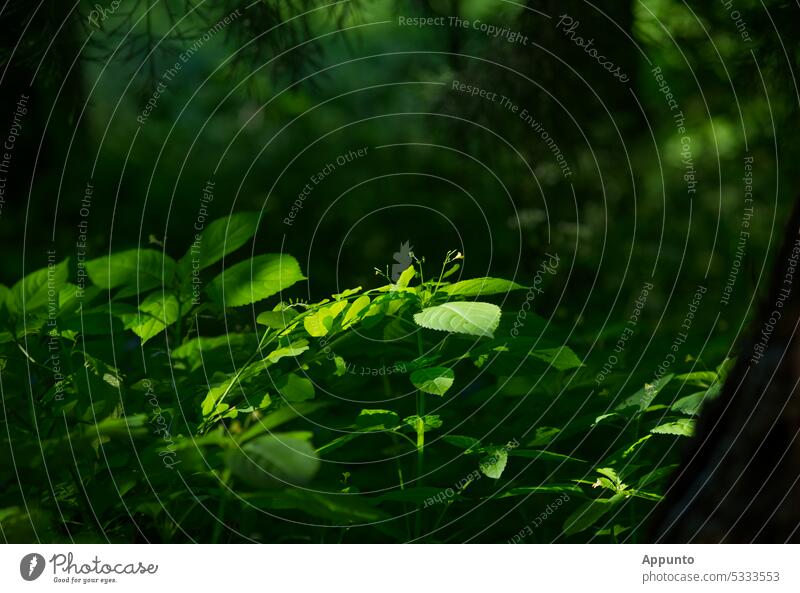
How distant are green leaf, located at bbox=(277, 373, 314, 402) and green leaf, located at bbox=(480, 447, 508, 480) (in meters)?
0.37

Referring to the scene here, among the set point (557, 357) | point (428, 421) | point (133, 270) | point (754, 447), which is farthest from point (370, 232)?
point (754, 447)

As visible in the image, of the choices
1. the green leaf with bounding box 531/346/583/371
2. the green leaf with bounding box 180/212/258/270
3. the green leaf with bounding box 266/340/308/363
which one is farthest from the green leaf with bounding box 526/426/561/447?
the green leaf with bounding box 180/212/258/270

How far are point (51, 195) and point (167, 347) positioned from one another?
82.6 inches

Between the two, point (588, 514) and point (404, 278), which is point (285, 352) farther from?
point (588, 514)

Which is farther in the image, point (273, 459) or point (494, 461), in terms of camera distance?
point (494, 461)

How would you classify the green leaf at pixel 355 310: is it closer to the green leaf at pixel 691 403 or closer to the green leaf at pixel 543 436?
the green leaf at pixel 543 436

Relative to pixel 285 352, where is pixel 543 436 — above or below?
below

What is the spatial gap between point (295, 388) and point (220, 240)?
40 cm

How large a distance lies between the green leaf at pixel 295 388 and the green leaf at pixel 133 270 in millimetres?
414

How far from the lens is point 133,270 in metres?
1.83

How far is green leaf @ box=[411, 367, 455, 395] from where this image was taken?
5.09 ft

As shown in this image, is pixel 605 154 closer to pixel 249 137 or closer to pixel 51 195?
pixel 249 137

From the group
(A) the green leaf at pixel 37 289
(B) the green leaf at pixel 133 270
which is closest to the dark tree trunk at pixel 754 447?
(B) the green leaf at pixel 133 270
